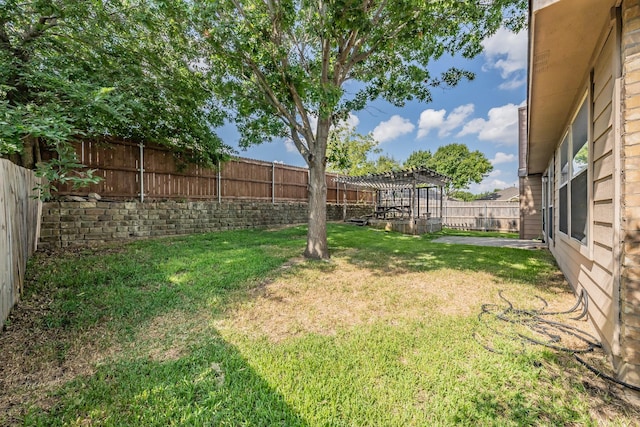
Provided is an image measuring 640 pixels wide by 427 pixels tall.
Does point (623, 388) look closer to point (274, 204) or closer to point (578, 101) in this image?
point (578, 101)

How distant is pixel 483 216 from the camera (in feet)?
50.4

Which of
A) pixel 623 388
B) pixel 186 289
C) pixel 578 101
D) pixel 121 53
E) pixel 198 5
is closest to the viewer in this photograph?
pixel 623 388

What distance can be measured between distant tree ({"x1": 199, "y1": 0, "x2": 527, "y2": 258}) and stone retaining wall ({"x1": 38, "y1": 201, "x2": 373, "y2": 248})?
3.34 metres

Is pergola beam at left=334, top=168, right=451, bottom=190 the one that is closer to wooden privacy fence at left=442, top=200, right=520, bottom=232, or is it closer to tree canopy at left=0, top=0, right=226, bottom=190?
wooden privacy fence at left=442, top=200, right=520, bottom=232

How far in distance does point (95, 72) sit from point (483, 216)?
17525 millimetres

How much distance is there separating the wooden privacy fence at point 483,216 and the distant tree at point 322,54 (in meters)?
11.1

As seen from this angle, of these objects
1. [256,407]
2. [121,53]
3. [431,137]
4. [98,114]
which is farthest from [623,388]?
[431,137]

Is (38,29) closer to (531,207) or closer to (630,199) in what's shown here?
(630,199)

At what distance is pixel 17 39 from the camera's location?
5.06 meters

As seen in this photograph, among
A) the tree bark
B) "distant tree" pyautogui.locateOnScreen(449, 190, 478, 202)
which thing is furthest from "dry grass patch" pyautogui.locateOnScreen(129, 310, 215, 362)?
"distant tree" pyautogui.locateOnScreen(449, 190, 478, 202)

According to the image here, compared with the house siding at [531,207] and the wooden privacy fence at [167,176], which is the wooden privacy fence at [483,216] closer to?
the house siding at [531,207]

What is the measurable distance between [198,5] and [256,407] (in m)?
5.52

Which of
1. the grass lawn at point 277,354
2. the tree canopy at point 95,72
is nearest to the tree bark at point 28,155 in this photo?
the tree canopy at point 95,72

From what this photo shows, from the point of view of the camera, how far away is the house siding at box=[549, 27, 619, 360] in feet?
6.94
